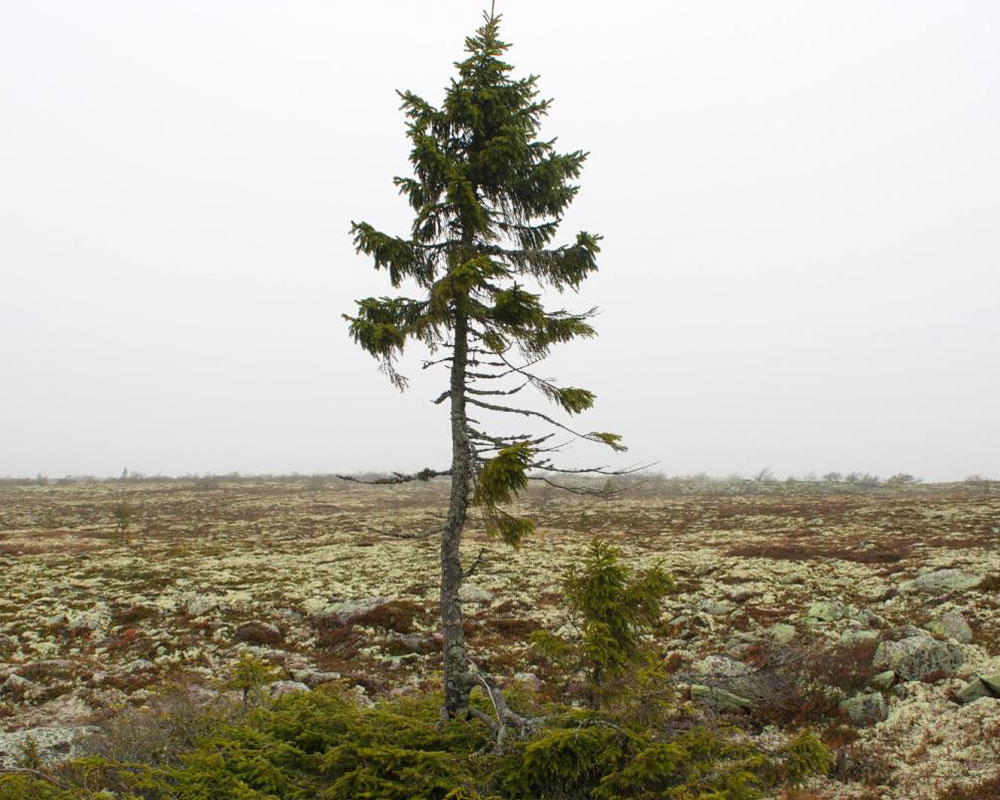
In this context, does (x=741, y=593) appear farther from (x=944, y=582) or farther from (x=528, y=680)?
(x=528, y=680)

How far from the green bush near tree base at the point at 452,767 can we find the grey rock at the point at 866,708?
104 inches

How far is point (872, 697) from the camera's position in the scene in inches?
344

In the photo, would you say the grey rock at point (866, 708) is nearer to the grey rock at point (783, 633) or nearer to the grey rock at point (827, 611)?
the grey rock at point (783, 633)

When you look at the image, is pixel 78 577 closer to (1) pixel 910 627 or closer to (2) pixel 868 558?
(1) pixel 910 627

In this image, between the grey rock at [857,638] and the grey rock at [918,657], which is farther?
the grey rock at [857,638]

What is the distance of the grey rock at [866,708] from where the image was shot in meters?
8.42

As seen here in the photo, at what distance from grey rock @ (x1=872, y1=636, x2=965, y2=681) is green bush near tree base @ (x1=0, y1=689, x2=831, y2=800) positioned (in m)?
4.50

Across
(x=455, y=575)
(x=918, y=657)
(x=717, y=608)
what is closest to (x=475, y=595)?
(x=717, y=608)

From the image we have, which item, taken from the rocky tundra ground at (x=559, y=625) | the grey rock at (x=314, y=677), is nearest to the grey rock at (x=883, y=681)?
the rocky tundra ground at (x=559, y=625)

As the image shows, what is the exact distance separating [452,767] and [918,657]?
9.09 metres

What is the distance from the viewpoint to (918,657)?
31.9ft

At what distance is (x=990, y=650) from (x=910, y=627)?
4.07 ft

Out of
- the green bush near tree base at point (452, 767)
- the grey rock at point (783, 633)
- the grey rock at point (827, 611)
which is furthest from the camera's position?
the grey rock at point (827, 611)

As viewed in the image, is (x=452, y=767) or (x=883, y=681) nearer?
(x=452, y=767)
